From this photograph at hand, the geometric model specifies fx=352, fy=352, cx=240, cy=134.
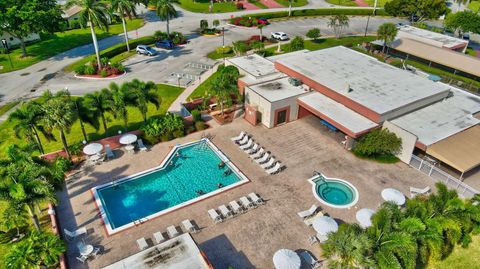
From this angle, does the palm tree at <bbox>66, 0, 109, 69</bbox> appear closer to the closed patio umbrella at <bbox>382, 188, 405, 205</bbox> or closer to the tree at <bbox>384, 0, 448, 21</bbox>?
the closed patio umbrella at <bbox>382, 188, 405, 205</bbox>

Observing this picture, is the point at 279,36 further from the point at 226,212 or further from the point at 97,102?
the point at 226,212

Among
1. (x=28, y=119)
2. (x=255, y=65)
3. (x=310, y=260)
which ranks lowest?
(x=310, y=260)

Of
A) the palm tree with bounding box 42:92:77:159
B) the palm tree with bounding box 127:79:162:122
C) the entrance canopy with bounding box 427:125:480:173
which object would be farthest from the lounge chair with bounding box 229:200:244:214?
the entrance canopy with bounding box 427:125:480:173

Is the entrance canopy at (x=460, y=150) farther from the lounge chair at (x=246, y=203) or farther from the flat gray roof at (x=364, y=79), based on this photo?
the lounge chair at (x=246, y=203)

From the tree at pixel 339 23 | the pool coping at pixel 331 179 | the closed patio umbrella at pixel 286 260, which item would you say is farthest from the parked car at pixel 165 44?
the closed patio umbrella at pixel 286 260

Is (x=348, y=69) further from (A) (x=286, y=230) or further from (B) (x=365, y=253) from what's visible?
(B) (x=365, y=253)

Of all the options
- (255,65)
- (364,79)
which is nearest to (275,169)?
(364,79)
